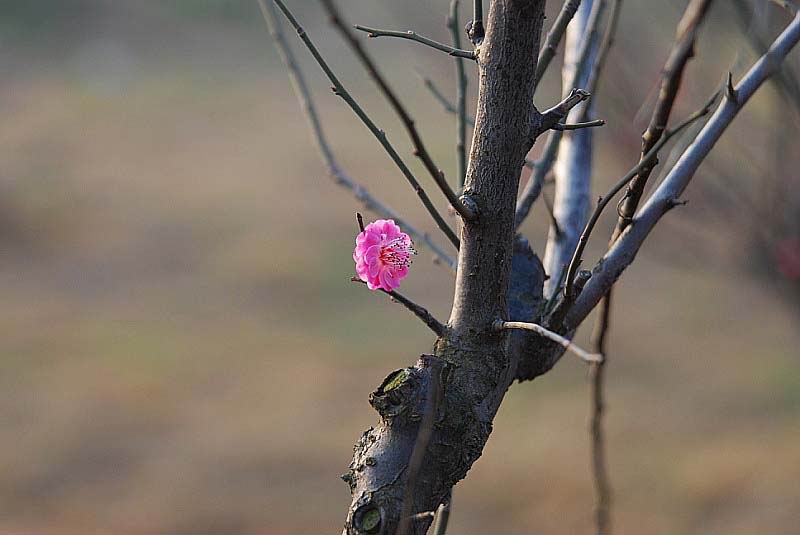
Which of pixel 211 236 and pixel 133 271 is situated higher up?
pixel 211 236

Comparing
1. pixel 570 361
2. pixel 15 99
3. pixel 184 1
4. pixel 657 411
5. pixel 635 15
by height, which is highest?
pixel 184 1

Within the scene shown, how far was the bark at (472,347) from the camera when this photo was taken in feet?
2.31

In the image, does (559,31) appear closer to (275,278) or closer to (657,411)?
(657,411)

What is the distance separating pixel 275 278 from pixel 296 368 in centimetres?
94

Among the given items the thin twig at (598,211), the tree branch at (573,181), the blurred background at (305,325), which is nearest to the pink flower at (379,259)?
the thin twig at (598,211)

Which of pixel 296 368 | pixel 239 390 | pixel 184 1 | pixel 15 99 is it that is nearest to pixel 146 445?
pixel 239 390

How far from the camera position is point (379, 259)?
0.76 metres

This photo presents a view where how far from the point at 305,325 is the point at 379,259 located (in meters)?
4.14

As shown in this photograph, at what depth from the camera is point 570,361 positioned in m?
4.56

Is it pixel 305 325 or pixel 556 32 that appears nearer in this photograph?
pixel 556 32

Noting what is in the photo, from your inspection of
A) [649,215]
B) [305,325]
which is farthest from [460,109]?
[305,325]

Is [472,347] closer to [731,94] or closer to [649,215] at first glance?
[649,215]

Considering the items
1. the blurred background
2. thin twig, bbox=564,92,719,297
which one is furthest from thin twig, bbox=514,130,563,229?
the blurred background

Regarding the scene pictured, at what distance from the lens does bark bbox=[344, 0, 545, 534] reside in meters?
0.70
